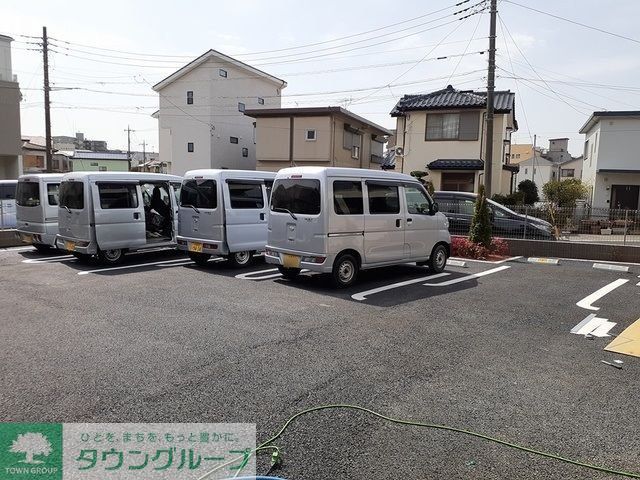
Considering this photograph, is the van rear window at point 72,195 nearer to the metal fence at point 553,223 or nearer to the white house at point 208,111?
the metal fence at point 553,223

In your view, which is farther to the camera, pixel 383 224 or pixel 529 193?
pixel 529 193

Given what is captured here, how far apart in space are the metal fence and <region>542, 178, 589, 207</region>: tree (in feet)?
22.2

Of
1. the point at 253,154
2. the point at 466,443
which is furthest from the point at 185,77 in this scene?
the point at 466,443

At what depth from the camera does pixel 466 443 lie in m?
3.18

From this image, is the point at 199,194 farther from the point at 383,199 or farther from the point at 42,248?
the point at 42,248

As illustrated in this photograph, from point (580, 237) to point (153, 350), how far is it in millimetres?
13302

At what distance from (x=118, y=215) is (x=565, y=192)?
62.8 feet

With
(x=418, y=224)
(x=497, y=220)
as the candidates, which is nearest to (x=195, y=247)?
(x=418, y=224)

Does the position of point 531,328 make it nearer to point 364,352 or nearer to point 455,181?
point 364,352

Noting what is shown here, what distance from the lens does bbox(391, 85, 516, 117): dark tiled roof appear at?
73.9 feet

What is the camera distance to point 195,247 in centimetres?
984

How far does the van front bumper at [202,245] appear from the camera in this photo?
31.3 ft

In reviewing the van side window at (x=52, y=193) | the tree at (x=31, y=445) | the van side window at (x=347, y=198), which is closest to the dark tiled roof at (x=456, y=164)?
the van side window at (x=347, y=198)

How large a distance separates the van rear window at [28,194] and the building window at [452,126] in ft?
58.0
